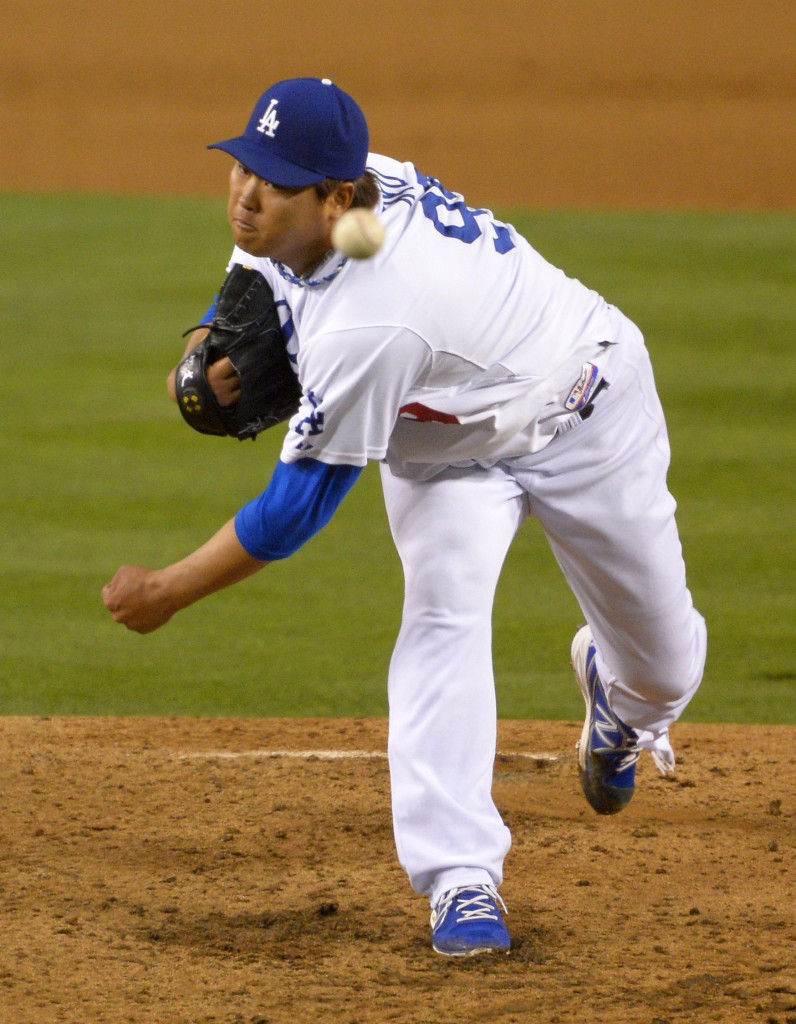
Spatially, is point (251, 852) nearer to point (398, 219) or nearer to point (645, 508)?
point (645, 508)

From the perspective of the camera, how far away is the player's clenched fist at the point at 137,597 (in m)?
2.88

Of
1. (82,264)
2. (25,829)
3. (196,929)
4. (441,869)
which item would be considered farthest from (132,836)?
(82,264)

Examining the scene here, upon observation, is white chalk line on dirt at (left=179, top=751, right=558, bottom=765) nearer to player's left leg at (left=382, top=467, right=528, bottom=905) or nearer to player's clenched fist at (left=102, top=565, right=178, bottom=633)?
player's left leg at (left=382, top=467, right=528, bottom=905)

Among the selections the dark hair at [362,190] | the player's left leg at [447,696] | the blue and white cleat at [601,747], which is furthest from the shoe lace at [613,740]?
the dark hair at [362,190]

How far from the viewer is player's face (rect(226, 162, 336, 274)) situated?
2.70m

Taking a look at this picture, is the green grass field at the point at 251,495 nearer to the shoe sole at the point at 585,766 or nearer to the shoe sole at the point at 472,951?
the shoe sole at the point at 585,766

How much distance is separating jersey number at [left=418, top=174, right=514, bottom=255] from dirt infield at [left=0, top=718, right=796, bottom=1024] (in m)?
1.34

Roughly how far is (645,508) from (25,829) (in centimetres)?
163

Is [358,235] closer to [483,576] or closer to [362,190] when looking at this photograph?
[362,190]

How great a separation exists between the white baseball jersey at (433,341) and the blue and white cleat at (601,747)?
80 cm

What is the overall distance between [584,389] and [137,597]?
955 mm

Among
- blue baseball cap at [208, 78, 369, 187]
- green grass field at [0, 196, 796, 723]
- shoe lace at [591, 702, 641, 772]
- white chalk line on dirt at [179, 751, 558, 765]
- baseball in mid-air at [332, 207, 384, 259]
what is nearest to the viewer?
Result: baseball in mid-air at [332, 207, 384, 259]

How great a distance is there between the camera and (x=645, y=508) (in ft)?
10.5

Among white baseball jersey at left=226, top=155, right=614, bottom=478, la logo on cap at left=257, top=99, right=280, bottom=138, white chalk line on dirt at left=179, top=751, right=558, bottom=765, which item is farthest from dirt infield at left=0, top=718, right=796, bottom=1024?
la logo on cap at left=257, top=99, right=280, bottom=138
